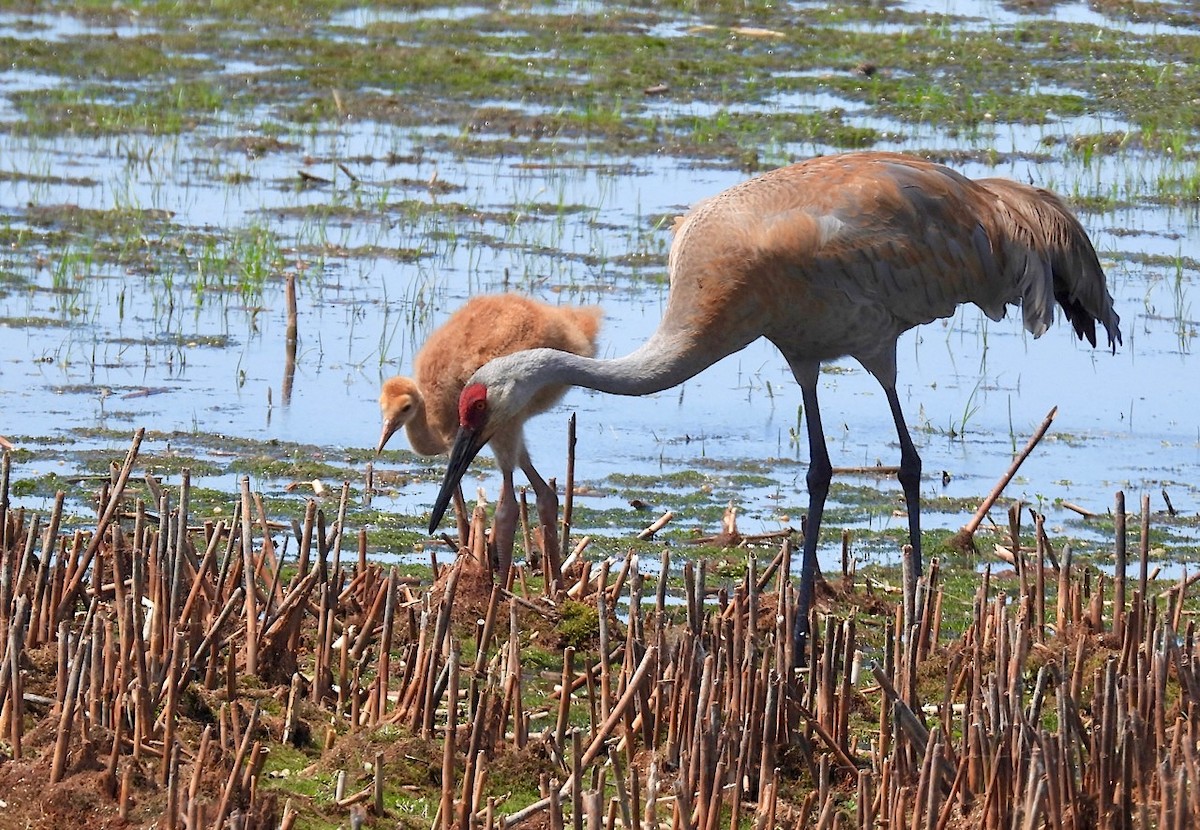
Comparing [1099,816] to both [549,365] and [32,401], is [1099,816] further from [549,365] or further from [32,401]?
[32,401]

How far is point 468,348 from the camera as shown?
6.35m

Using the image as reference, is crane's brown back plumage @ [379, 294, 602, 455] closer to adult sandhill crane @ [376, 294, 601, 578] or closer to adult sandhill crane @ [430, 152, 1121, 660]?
adult sandhill crane @ [376, 294, 601, 578]

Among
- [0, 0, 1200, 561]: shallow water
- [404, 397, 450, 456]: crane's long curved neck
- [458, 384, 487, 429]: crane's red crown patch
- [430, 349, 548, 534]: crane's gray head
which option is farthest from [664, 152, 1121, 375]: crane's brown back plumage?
[0, 0, 1200, 561]: shallow water

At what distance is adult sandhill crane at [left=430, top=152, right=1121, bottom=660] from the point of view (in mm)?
5586

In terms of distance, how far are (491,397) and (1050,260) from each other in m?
1.88

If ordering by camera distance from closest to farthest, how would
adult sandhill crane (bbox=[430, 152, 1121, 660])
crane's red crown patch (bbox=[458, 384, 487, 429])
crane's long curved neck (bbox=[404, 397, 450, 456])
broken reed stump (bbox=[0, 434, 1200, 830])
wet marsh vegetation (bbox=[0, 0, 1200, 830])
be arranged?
broken reed stump (bbox=[0, 434, 1200, 830])
wet marsh vegetation (bbox=[0, 0, 1200, 830])
crane's red crown patch (bbox=[458, 384, 487, 429])
adult sandhill crane (bbox=[430, 152, 1121, 660])
crane's long curved neck (bbox=[404, 397, 450, 456])

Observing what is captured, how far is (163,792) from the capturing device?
3.88 m

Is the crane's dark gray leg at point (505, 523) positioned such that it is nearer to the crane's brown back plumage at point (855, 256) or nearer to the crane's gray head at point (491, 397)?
the crane's gray head at point (491, 397)

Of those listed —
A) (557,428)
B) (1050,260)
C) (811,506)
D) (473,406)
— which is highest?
(1050,260)

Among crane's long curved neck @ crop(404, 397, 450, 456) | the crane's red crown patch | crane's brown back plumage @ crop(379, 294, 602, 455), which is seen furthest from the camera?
crane's long curved neck @ crop(404, 397, 450, 456)

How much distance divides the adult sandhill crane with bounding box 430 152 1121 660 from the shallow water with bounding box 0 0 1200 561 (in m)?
1.16

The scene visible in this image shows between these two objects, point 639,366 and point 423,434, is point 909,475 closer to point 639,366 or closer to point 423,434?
point 639,366

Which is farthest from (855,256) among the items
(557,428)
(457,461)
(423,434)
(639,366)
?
(557,428)

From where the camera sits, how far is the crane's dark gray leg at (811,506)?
217 inches
